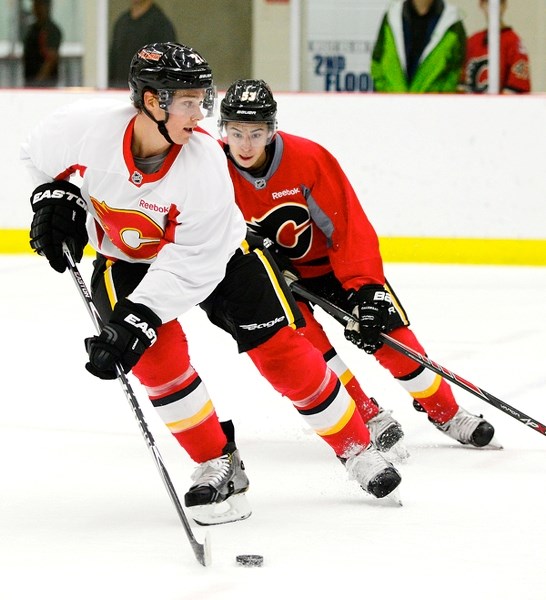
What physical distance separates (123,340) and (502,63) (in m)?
4.64

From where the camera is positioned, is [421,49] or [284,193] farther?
[421,49]

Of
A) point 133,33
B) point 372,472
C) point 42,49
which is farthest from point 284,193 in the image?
point 42,49

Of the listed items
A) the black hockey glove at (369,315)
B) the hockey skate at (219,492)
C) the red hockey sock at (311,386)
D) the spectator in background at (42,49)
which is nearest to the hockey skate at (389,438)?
the black hockey glove at (369,315)

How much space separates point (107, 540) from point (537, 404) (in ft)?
5.29

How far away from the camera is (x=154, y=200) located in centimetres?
257

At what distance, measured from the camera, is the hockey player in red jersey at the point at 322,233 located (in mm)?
3098

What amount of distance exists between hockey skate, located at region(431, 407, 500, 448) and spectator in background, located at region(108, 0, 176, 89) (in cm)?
410

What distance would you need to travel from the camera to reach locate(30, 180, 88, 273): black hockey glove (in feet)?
8.80

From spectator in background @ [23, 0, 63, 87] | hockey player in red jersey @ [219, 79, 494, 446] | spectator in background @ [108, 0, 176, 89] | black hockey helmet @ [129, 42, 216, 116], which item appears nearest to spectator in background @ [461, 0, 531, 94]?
spectator in background @ [108, 0, 176, 89]

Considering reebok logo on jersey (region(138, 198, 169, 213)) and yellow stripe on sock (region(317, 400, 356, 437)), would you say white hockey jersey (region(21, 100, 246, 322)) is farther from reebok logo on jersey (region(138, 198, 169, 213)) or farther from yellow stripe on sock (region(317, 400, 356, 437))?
yellow stripe on sock (region(317, 400, 356, 437))

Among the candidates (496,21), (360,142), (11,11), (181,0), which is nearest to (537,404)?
(360,142)

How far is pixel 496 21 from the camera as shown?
6.71m

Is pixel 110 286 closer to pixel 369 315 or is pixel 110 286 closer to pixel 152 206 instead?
pixel 152 206

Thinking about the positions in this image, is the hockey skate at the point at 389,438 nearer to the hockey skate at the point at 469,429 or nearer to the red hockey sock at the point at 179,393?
the hockey skate at the point at 469,429
